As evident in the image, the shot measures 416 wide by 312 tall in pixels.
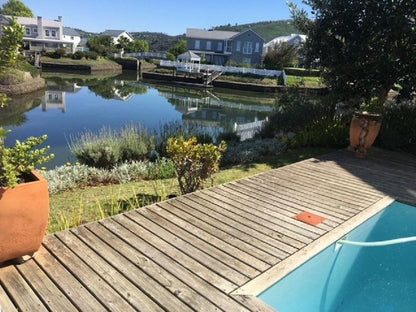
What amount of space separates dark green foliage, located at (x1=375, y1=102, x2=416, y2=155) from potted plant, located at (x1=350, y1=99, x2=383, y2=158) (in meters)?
1.07

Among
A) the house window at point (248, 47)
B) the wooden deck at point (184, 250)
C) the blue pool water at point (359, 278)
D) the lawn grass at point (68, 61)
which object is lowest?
the blue pool water at point (359, 278)

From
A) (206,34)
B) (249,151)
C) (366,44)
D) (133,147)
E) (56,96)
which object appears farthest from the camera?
(206,34)

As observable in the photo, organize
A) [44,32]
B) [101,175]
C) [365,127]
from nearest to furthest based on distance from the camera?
[101,175], [365,127], [44,32]

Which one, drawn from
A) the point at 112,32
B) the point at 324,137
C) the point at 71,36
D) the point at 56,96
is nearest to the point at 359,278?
the point at 324,137

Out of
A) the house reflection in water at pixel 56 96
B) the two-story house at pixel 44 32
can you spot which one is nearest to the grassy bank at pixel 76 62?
the two-story house at pixel 44 32

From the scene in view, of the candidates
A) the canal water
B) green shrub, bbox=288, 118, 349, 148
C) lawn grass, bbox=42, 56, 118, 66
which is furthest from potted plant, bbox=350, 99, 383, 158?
lawn grass, bbox=42, 56, 118, 66

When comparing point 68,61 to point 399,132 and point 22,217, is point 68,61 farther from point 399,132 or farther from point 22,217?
point 22,217

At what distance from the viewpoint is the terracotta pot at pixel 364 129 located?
22.7ft

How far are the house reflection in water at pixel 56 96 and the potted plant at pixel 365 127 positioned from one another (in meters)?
16.5

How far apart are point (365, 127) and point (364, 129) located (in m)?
0.04

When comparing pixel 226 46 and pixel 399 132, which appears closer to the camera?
pixel 399 132

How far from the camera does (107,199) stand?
15.9 ft

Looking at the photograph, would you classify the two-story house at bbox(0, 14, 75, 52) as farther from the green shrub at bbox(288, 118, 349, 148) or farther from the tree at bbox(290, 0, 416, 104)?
the green shrub at bbox(288, 118, 349, 148)

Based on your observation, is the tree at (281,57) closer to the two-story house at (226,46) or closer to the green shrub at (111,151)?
the two-story house at (226,46)
